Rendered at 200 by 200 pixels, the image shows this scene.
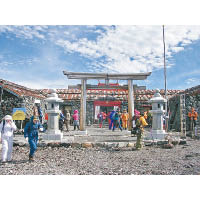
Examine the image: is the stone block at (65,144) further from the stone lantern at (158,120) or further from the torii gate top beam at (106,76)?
the torii gate top beam at (106,76)

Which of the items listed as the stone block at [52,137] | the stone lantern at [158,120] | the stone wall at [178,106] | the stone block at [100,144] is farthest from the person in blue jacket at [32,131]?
the stone wall at [178,106]

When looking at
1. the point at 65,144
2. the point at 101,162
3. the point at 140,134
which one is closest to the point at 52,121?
the point at 65,144

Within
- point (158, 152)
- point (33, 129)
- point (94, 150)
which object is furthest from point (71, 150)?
point (158, 152)

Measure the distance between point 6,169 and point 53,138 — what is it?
286cm

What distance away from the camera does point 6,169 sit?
413 cm

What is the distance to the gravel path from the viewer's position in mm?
4004

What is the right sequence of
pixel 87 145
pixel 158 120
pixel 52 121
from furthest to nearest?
pixel 158 120
pixel 52 121
pixel 87 145

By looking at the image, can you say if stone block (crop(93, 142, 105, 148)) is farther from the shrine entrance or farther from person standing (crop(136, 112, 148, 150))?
the shrine entrance

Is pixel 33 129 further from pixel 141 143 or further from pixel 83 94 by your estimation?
pixel 83 94

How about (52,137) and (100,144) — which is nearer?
(100,144)

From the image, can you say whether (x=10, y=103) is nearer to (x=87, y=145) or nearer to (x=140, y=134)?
(x=87, y=145)

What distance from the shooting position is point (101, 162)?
467 centimetres

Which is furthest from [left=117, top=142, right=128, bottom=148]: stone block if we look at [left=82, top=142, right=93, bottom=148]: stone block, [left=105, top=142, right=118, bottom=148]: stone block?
[left=82, top=142, right=93, bottom=148]: stone block

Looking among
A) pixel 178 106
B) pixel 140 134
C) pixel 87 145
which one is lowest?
pixel 87 145
